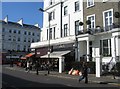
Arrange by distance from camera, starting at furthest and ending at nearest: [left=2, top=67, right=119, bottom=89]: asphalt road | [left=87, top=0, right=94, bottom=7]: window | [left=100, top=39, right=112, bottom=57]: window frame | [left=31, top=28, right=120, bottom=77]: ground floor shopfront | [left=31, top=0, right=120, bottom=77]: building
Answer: [left=87, top=0, right=94, bottom=7]: window < [left=100, top=39, right=112, bottom=57]: window frame < [left=31, top=0, right=120, bottom=77]: building < [left=31, top=28, right=120, bottom=77]: ground floor shopfront < [left=2, top=67, right=119, bottom=89]: asphalt road

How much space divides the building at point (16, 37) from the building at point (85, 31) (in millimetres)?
35992

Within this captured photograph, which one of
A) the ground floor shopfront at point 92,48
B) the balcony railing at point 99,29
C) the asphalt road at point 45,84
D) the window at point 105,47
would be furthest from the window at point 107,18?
the asphalt road at point 45,84

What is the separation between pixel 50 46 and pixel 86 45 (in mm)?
9142

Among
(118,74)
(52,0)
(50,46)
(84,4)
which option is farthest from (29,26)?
(118,74)

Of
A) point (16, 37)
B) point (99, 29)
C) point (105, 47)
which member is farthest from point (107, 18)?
point (16, 37)

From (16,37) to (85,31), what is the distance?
53.9 metres

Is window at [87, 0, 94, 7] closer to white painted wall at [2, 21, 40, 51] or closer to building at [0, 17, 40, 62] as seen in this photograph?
building at [0, 17, 40, 62]

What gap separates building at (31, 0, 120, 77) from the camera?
1118 inches

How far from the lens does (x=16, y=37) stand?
275ft

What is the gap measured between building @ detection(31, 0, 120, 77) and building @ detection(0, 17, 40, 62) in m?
36.0

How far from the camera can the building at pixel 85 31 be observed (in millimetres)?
28394

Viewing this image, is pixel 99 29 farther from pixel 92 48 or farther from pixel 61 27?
pixel 61 27

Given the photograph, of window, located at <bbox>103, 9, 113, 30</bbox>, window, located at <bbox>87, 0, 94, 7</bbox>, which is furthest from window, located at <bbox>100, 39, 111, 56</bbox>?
window, located at <bbox>87, 0, 94, 7</bbox>

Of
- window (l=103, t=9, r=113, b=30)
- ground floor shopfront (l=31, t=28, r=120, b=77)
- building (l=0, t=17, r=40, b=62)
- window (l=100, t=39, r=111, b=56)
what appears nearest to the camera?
ground floor shopfront (l=31, t=28, r=120, b=77)
